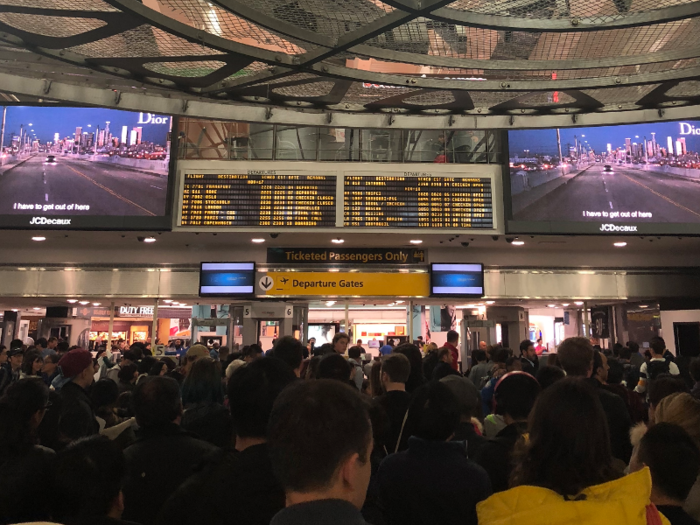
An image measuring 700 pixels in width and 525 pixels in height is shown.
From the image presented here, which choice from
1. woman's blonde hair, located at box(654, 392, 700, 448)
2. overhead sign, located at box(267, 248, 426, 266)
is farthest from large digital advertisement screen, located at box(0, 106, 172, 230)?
woman's blonde hair, located at box(654, 392, 700, 448)

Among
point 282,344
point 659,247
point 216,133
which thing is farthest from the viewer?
point 659,247

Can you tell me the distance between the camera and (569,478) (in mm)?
1400

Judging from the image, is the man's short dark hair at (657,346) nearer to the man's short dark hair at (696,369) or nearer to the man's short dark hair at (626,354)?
the man's short dark hair at (626,354)

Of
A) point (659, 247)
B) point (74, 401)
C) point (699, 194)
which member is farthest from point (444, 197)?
point (74, 401)

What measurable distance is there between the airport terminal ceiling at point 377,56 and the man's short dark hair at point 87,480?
186 cm

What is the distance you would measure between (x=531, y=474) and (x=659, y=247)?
424 inches

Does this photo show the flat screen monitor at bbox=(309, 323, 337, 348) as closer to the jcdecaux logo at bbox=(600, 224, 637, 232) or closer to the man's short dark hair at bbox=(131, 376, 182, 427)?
the jcdecaux logo at bbox=(600, 224, 637, 232)

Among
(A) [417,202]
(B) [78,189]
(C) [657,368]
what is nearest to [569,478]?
(C) [657,368]

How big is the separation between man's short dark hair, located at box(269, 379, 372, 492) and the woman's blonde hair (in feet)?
5.64

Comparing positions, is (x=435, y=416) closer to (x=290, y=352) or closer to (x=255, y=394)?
(x=255, y=394)

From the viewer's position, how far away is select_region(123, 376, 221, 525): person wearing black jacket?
7.11 feet

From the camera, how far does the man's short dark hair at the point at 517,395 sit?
243 cm

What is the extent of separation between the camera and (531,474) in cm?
145

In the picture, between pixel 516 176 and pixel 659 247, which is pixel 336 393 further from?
pixel 659 247
